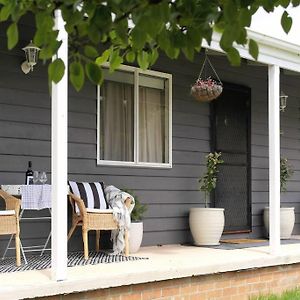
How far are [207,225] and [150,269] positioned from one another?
228 centimetres

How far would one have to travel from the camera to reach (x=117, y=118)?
22.8 feet

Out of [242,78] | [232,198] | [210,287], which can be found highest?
[242,78]

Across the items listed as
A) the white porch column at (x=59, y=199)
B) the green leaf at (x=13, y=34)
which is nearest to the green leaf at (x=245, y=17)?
the green leaf at (x=13, y=34)

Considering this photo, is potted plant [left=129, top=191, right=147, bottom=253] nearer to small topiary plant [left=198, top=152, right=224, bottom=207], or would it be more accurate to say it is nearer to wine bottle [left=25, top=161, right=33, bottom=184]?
wine bottle [left=25, top=161, right=33, bottom=184]

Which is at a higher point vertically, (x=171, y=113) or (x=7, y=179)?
(x=171, y=113)

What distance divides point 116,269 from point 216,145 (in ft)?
10.9

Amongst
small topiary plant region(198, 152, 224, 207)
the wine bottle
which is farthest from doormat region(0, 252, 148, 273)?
small topiary plant region(198, 152, 224, 207)

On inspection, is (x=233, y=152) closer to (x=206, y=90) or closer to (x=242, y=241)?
(x=242, y=241)

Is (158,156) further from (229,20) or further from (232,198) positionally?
(229,20)

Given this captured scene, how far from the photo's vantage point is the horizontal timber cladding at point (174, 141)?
5.97 metres

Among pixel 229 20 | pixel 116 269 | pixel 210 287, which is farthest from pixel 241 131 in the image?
pixel 229 20

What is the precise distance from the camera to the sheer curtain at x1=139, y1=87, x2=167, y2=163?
7.22 m

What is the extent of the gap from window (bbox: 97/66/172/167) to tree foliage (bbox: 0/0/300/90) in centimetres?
469

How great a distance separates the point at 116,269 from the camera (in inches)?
198
